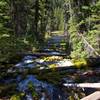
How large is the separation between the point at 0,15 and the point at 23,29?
1396 inches

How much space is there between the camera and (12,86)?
425 inches

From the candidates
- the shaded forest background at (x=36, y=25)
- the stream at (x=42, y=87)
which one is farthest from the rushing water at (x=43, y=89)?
the shaded forest background at (x=36, y=25)

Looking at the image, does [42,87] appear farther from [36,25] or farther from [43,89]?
[36,25]

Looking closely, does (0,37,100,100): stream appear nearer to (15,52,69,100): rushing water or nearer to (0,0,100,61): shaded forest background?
(15,52,69,100): rushing water

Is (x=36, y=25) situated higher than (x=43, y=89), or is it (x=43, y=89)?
(x=43, y=89)

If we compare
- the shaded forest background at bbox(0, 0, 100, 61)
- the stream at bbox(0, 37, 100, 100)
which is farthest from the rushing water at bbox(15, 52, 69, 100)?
the shaded forest background at bbox(0, 0, 100, 61)

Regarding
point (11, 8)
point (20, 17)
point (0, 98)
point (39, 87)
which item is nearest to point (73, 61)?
point (39, 87)

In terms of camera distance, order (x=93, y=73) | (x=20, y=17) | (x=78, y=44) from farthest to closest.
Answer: (x=20, y=17) < (x=78, y=44) < (x=93, y=73)

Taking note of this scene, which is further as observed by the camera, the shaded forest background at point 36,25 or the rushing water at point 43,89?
the shaded forest background at point 36,25

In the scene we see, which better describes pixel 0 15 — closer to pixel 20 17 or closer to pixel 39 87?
pixel 39 87

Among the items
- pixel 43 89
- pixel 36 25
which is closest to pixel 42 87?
pixel 43 89

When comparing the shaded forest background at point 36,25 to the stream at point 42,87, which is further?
the shaded forest background at point 36,25

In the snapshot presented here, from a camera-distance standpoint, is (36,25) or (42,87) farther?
(36,25)

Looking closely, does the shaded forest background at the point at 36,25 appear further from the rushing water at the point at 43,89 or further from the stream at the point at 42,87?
the rushing water at the point at 43,89
